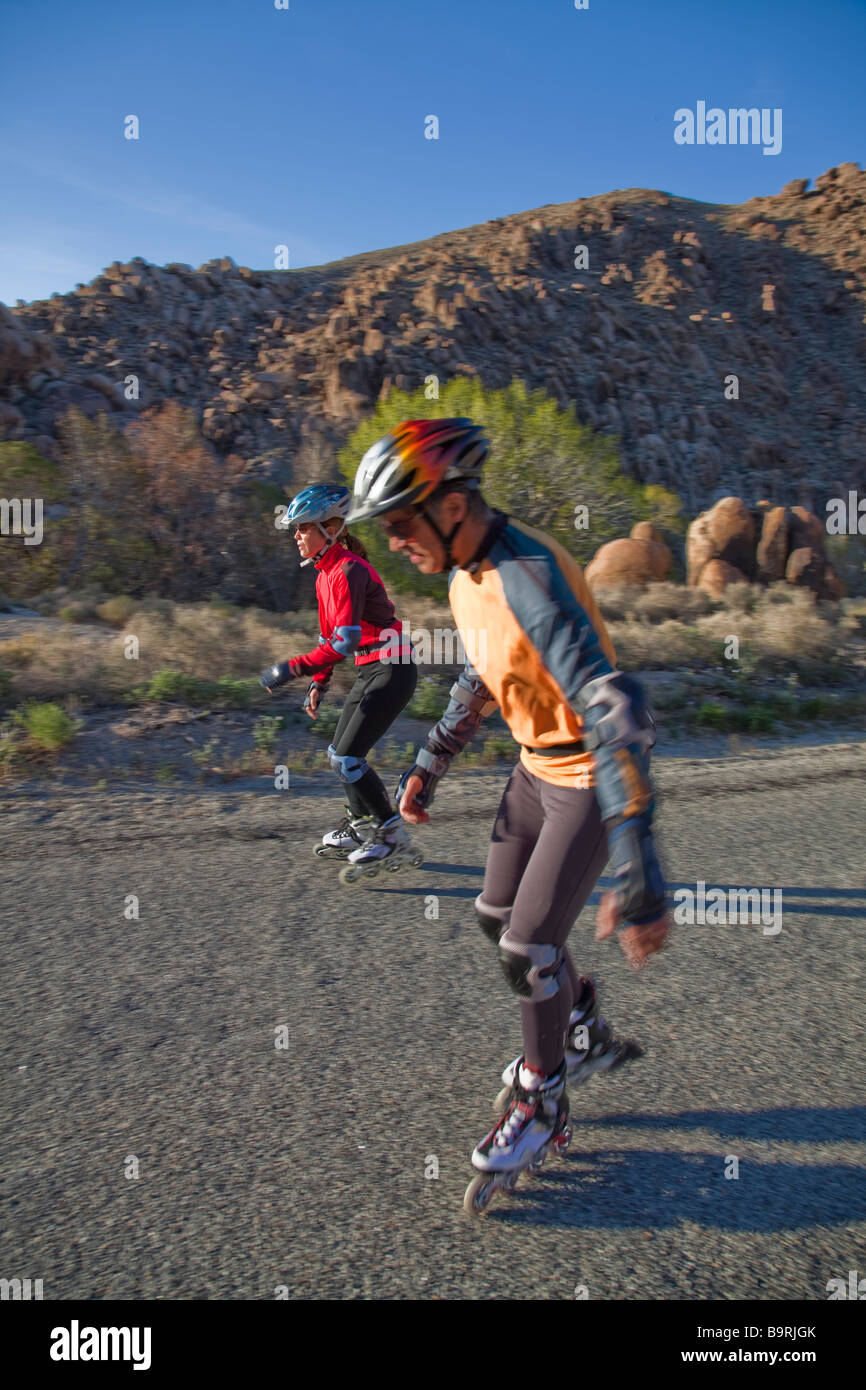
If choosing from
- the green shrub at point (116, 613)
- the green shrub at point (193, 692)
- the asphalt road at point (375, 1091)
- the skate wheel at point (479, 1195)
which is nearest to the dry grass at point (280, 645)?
the green shrub at point (116, 613)

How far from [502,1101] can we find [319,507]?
3.06 metres

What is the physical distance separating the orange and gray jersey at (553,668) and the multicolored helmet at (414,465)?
207mm

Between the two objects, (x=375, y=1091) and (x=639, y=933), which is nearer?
(x=639, y=933)

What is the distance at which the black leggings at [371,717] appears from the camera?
5.36 m

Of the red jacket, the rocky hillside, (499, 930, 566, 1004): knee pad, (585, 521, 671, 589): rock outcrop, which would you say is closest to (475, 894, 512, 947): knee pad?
(499, 930, 566, 1004): knee pad

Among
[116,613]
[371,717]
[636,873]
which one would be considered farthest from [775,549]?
[636,873]

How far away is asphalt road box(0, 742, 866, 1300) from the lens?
2.52m

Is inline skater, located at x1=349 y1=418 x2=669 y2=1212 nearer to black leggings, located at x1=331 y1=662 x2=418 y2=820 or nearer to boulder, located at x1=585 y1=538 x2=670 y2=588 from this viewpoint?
black leggings, located at x1=331 y1=662 x2=418 y2=820

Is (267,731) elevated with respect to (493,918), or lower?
elevated

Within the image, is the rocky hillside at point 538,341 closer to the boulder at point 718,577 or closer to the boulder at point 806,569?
the boulder at point 718,577

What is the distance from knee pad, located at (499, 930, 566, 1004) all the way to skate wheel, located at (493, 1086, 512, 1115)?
458mm

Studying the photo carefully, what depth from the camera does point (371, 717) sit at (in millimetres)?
5355

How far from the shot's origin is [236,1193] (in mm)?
2758

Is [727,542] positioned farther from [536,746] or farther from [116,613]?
[536,746]
